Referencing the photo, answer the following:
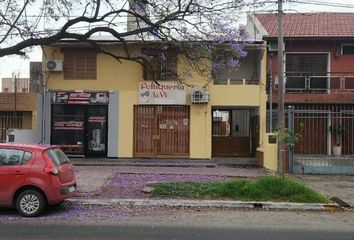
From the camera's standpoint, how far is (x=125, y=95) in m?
24.2

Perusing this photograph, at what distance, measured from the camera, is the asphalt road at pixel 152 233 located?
9078 millimetres

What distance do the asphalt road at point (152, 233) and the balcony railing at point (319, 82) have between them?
17.2 meters

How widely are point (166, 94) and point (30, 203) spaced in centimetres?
1351

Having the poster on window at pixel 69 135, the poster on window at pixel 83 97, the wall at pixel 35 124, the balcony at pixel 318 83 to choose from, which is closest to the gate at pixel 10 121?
the wall at pixel 35 124

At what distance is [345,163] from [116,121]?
33.1ft

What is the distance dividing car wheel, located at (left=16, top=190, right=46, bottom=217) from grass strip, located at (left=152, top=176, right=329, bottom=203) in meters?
3.67

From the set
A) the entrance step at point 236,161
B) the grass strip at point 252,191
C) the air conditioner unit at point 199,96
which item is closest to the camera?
the grass strip at point 252,191

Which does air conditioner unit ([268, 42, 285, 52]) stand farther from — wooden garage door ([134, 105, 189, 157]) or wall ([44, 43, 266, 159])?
wooden garage door ([134, 105, 189, 157])

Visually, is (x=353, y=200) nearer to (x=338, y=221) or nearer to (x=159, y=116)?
(x=338, y=221)

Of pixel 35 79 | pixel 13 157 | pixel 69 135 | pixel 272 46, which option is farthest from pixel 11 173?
pixel 272 46

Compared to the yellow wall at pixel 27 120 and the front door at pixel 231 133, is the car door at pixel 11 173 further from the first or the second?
the front door at pixel 231 133

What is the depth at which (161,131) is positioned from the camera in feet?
79.4

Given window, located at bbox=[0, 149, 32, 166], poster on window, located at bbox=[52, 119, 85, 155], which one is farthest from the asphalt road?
poster on window, located at bbox=[52, 119, 85, 155]

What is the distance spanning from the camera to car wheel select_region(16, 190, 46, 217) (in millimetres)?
11055
